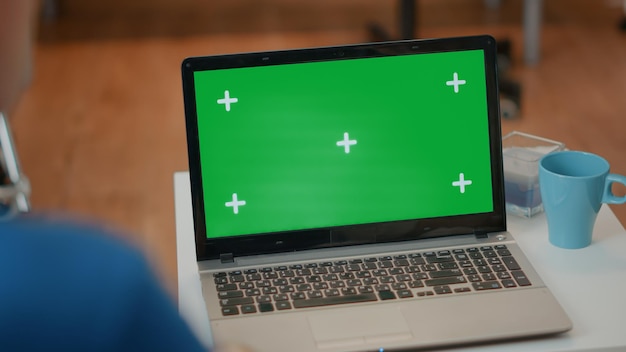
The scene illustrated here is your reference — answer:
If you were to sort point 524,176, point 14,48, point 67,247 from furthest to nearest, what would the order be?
point 14,48, point 524,176, point 67,247

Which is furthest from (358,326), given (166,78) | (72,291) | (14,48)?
(166,78)

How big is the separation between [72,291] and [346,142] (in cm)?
75

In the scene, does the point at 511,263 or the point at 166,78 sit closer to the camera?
the point at 511,263

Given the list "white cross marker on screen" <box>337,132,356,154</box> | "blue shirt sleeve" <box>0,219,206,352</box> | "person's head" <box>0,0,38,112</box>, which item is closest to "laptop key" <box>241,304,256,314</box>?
"white cross marker on screen" <box>337,132,356,154</box>

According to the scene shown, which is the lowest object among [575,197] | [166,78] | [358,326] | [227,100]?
[358,326]

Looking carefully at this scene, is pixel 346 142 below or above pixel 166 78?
below

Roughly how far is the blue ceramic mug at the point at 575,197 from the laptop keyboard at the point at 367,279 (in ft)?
0.29

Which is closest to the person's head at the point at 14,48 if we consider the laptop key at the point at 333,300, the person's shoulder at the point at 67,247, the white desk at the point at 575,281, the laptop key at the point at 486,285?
the white desk at the point at 575,281

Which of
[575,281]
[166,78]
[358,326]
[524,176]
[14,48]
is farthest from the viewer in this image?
[166,78]

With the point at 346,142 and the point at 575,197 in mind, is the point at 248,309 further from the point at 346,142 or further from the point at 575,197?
the point at 575,197

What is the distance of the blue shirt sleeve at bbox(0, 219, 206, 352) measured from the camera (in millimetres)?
495

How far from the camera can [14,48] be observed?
207 centimetres

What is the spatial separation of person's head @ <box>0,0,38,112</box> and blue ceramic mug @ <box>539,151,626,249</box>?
1253 mm

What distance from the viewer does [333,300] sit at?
1.11 metres
